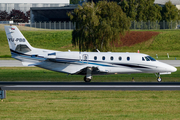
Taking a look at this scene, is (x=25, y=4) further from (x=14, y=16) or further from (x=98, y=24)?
(x=98, y=24)

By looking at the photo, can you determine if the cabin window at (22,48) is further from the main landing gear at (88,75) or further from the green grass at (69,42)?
the green grass at (69,42)

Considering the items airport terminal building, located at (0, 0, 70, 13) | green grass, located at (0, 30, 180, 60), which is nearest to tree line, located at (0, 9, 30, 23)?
airport terminal building, located at (0, 0, 70, 13)

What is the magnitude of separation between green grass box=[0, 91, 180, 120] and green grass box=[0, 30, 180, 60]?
50.0m

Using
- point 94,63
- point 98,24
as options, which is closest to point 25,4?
point 98,24

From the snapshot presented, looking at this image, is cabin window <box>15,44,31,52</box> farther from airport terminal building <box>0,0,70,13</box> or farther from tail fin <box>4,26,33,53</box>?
airport terminal building <box>0,0,70,13</box>

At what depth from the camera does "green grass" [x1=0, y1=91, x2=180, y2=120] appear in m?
15.6

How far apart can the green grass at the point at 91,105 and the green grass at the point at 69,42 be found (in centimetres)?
5000

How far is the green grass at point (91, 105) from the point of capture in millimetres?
15578

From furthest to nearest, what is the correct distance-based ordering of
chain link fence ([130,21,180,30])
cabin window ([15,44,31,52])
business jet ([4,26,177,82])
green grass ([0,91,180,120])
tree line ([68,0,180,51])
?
chain link fence ([130,21,180,30]), tree line ([68,0,180,51]), cabin window ([15,44,31,52]), business jet ([4,26,177,82]), green grass ([0,91,180,120])

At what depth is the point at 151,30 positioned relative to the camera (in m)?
89.1

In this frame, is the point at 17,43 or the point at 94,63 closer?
the point at 94,63

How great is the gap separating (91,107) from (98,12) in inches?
1405

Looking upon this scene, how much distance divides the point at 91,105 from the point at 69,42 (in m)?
67.0

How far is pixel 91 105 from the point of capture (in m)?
18.3
